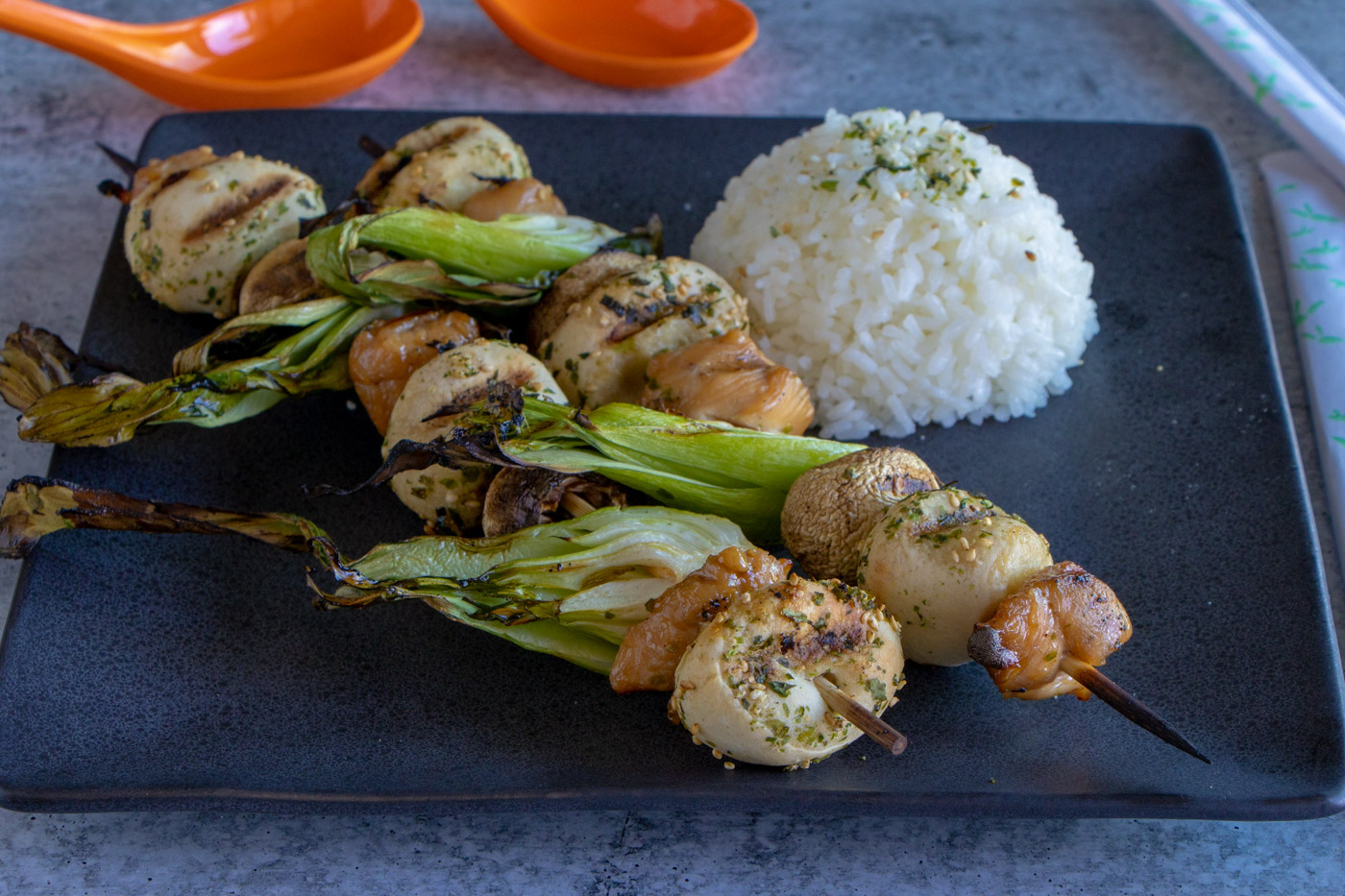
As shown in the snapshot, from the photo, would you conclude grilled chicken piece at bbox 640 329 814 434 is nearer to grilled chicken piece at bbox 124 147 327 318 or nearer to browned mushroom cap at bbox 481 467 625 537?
browned mushroom cap at bbox 481 467 625 537

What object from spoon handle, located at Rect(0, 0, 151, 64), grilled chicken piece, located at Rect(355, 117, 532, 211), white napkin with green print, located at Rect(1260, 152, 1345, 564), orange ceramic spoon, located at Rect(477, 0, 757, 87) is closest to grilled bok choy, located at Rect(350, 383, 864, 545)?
grilled chicken piece, located at Rect(355, 117, 532, 211)

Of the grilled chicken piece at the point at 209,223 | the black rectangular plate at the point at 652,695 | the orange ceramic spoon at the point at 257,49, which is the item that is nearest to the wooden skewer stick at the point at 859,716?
the black rectangular plate at the point at 652,695

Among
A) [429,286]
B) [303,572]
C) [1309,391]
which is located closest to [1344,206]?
[1309,391]

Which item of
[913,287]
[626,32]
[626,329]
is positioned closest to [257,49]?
[626,32]

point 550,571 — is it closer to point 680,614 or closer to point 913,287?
point 680,614

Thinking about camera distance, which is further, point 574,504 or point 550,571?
point 574,504

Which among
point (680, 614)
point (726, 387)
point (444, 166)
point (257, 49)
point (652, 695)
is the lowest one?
point (652, 695)

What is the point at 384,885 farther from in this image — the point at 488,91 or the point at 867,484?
the point at 488,91
